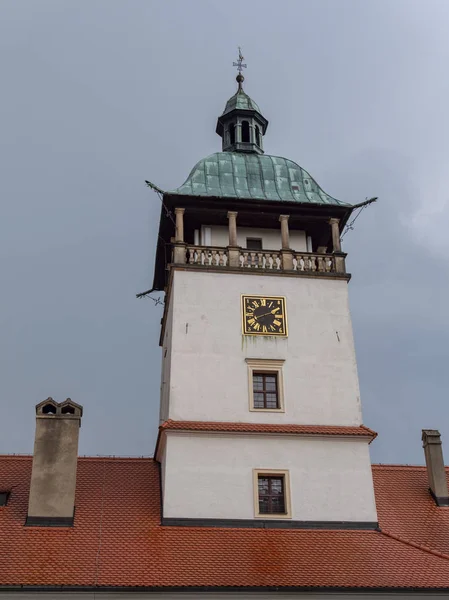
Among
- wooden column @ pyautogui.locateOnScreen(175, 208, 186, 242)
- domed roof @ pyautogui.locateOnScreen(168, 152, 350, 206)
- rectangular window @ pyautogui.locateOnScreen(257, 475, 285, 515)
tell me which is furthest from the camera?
domed roof @ pyautogui.locateOnScreen(168, 152, 350, 206)

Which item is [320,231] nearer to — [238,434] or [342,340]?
[342,340]

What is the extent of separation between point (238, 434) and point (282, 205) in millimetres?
7723

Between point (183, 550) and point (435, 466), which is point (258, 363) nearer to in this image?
point (183, 550)

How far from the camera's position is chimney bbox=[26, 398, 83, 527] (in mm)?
20406

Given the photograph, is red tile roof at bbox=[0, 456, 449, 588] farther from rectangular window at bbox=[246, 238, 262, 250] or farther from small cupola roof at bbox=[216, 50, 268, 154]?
small cupola roof at bbox=[216, 50, 268, 154]

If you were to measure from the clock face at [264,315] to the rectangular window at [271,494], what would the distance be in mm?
4182

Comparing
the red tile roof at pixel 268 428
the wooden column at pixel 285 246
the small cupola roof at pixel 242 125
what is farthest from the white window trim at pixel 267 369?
the small cupola roof at pixel 242 125

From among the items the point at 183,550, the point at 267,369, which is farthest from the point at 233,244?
the point at 183,550

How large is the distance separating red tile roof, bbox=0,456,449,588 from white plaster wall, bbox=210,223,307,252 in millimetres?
7857

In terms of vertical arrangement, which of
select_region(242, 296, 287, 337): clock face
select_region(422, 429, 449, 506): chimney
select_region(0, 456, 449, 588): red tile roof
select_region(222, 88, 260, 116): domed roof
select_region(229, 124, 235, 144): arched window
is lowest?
select_region(0, 456, 449, 588): red tile roof

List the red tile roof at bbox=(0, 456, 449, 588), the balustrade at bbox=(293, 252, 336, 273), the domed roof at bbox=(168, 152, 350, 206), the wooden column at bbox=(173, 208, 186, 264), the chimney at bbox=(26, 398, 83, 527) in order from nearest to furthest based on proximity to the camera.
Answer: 1. the red tile roof at bbox=(0, 456, 449, 588)
2. the chimney at bbox=(26, 398, 83, 527)
3. the wooden column at bbox=(173, 208, 186, 264)
4. the balustrade at bbox=(293, 252, 336, 273)
5. the domed roof at bbox=(168, 152, 350, 206)

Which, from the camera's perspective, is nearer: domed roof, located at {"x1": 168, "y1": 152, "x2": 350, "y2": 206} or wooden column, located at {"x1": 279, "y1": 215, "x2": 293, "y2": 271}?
wooden column, located at {"x1": 279, "y1": 215, "x2": 293, "y2": 271}

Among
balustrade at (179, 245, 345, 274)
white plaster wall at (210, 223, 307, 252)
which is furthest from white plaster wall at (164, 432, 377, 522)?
white plaster wall at (210, 223, 307, 252)

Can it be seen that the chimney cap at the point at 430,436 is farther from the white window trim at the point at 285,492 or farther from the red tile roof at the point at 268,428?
the white window trim at the point at 285,492
